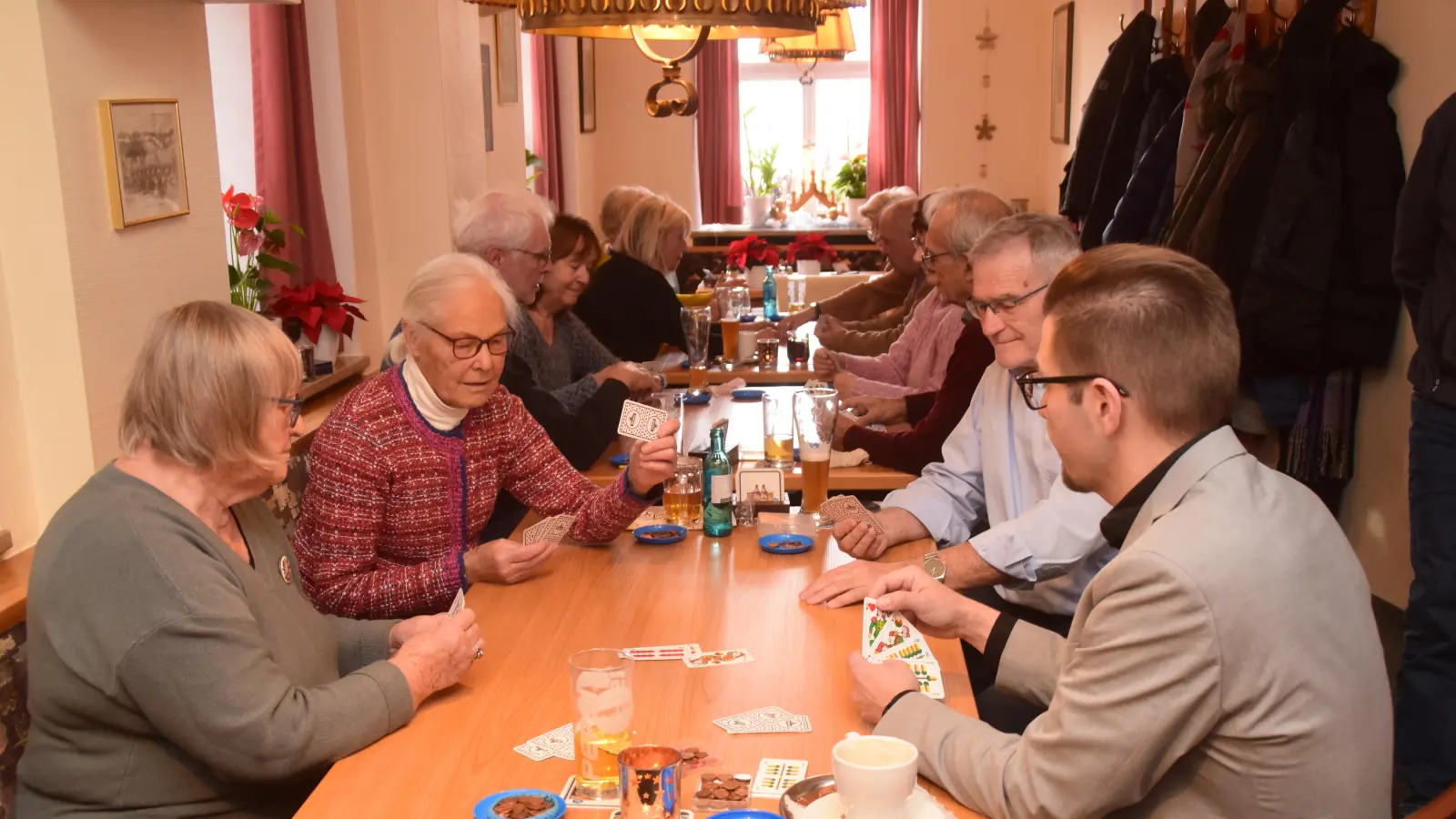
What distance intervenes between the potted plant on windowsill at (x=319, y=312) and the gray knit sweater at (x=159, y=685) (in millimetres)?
2239

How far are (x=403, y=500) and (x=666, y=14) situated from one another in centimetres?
119

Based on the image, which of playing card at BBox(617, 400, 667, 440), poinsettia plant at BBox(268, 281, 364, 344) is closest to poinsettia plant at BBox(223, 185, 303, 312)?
poinsettia plant at BBox(268, 281, 364, 344)

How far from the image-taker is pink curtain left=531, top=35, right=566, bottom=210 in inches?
317

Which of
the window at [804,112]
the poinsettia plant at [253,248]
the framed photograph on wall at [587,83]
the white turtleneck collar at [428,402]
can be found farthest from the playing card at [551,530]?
the window at [804,112]

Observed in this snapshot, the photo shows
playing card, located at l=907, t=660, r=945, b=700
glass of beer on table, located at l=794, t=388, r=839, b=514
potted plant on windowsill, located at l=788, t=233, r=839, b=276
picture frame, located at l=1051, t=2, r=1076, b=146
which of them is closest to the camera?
playing card, located at l=907, t=660, r=945, b=700

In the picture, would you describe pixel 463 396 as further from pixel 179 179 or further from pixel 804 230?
pixel 804 230

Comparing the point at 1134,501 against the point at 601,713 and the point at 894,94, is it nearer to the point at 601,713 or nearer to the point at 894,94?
the point at 601,713

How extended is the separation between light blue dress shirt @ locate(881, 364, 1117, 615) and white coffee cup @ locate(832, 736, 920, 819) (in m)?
1.08

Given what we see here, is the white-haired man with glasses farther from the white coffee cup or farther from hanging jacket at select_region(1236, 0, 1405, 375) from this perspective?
hanging jacket at select_region(1236, 0, 1405, 375)

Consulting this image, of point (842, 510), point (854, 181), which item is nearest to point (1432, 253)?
point (842, 510)

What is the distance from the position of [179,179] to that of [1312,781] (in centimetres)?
253

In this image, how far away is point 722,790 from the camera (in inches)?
62.1

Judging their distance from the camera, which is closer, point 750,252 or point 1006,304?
point 1006,304

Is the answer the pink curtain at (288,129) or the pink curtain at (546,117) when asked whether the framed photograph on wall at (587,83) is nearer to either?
the pink curtain at (546,117)
